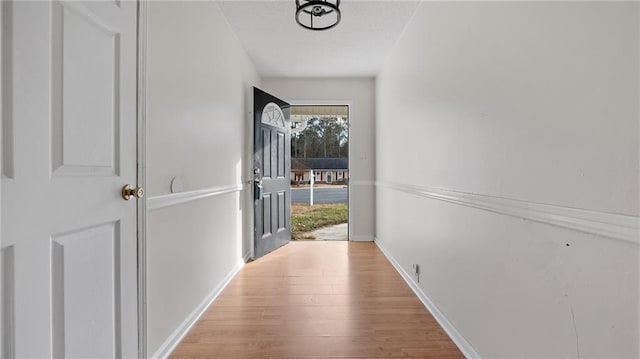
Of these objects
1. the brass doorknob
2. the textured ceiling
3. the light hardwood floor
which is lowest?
the light hardwood floor

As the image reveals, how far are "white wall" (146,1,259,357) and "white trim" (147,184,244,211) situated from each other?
0.01 meters

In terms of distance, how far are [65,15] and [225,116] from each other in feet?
6.11

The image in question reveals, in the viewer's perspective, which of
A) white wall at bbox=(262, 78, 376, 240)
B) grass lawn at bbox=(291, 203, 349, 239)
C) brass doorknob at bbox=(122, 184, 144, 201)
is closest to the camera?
brass doorknob at bbox=(122, 184, 144, 201)

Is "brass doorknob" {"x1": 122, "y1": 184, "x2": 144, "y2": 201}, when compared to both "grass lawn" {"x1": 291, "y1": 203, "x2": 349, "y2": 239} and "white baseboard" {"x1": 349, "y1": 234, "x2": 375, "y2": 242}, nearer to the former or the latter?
"white baseboard" {"x1": 349, "y1": 234, "x2": 375, "y2": 242}

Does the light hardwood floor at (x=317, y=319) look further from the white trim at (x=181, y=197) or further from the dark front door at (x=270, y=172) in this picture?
the white trim at (x=181, y=197)

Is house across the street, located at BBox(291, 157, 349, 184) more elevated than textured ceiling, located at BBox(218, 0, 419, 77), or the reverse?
textured ceiling, located at BBox(218, 0, 419, 77)

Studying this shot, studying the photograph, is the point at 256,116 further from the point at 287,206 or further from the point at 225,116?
the point at 287,206

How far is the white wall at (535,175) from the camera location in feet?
2.77

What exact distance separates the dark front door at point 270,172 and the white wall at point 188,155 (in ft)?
1.54

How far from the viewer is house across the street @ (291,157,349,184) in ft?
21.3

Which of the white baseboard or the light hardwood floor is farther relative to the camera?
the white baseboard

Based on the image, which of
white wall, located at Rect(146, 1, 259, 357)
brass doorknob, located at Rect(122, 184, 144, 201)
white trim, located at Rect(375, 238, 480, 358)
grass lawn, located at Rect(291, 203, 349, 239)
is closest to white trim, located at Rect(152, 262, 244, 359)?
white wall, located at Rect(146, 1, 259, 357)

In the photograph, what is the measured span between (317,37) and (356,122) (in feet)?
5.24

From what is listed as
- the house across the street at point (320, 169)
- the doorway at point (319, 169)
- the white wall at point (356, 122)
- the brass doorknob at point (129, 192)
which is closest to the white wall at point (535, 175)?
the brass doorknob at point (129, 192)
